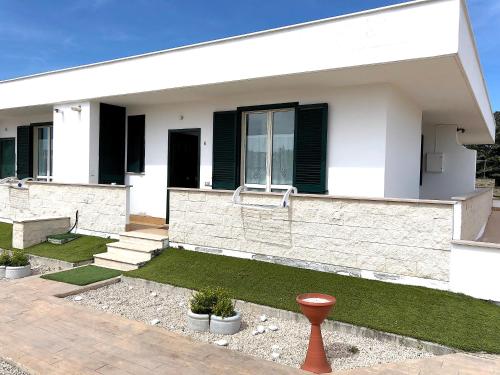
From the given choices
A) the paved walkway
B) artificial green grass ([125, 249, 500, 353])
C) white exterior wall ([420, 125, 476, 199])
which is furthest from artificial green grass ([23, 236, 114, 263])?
white exterior wall ([420, 125, 476, 199])

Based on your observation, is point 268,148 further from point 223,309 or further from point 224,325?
point 224,325

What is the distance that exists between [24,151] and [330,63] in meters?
11.2

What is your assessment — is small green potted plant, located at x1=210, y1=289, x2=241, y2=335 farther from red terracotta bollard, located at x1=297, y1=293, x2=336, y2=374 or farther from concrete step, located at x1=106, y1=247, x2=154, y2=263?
concrete step, located at x1=106, y1=247, x2=154, y2=263

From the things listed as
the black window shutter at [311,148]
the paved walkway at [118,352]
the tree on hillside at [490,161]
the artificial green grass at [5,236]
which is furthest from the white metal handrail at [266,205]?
the tree on hillside at [490,161]

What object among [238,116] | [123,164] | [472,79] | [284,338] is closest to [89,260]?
[123,164]

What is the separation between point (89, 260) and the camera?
26.0ft

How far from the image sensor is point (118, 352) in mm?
4121

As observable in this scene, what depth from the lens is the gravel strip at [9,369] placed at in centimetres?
369

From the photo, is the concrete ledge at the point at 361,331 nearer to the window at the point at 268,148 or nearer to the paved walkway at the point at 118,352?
the paved walkway at the point at 118,352

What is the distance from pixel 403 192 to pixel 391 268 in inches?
129

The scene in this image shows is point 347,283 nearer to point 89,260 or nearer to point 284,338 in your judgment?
point 284,338

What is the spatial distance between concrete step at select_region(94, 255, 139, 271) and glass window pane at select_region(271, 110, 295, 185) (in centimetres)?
338

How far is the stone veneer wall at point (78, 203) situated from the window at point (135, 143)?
160 centimetres

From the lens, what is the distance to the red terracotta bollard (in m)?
3.71
